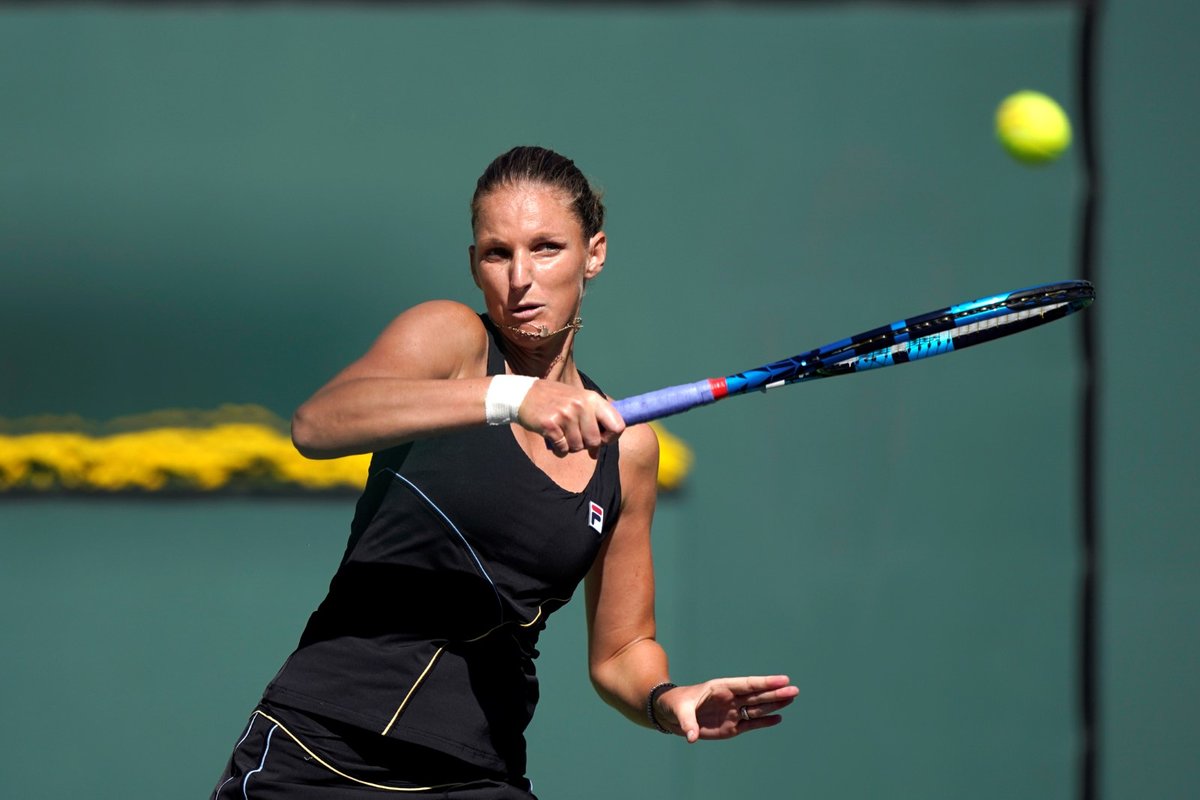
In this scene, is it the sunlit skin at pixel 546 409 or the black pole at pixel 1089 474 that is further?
the black pole at pixel 1089 474

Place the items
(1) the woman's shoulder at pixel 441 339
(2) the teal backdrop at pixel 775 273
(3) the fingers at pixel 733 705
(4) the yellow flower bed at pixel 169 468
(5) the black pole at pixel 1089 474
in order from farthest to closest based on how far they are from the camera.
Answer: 1. (5) the black pole at pixel 1089 474
2. (2) the teal backdrop at pixel 775 273
3. (4) the yellow flower bed at pixel 169 468
4. (3) the fingers at pixel 733 705
5. (1) the woman's shoulder at pixel 441 339

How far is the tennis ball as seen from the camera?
468cm

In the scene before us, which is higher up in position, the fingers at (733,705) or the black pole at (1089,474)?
the black pole at (1089,474)

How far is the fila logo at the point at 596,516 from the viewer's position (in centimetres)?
259

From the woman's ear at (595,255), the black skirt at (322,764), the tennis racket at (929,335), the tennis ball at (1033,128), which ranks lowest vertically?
the black skirt at (322,764)

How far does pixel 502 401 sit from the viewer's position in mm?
2197

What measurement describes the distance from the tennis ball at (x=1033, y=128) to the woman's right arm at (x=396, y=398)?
2.88 meters

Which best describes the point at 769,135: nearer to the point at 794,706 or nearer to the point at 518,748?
the point at 794,706

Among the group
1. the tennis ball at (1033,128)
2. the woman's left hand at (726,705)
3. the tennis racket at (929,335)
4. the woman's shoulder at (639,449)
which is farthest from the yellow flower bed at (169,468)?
the tennis ball at (1033,128)

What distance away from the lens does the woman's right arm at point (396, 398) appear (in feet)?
7.15

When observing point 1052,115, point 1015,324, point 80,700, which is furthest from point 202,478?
point 1052,115

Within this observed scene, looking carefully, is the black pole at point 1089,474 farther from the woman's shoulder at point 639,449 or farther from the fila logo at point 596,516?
the fila logo at point 596,516

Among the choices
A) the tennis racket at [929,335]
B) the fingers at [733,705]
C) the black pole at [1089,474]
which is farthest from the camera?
the black pole at [1089,474]

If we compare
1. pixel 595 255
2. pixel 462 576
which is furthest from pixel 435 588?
pixel 595 255
